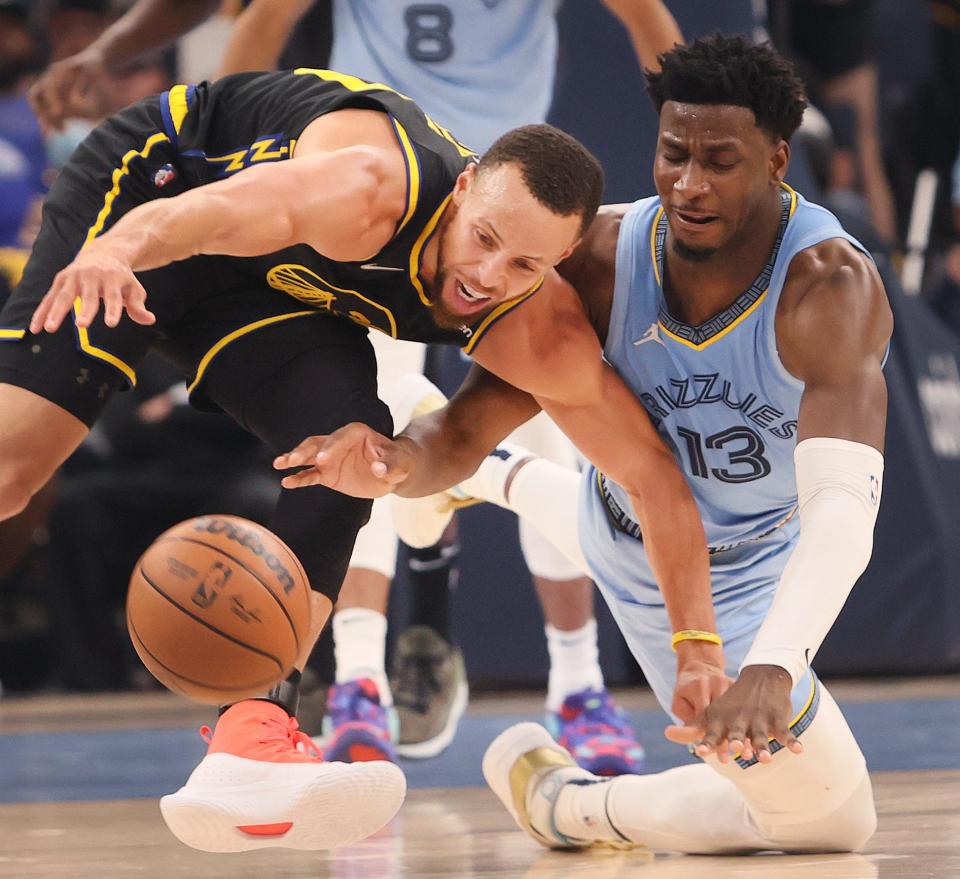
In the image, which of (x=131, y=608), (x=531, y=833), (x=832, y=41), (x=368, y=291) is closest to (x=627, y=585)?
(x=531, y=833)

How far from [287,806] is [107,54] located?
2.38 meters

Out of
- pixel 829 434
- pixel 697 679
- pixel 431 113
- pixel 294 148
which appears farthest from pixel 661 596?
pixel 431 113

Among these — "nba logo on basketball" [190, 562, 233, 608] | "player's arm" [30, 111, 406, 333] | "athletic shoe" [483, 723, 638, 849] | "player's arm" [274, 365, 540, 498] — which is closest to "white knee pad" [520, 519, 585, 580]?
"athletic shoe" [483, 723, 638, 849]

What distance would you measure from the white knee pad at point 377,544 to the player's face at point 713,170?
1472 millimetres

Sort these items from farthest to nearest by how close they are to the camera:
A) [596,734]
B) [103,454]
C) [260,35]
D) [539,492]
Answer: [103,454], [260,35], [596,734], [539,492]

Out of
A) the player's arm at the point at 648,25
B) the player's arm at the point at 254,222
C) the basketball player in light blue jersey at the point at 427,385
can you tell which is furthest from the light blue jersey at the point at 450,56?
the player's arm at the point at 254,222

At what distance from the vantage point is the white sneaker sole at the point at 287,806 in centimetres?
262

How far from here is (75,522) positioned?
661 cm

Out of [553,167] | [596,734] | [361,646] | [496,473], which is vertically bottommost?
[596,734]

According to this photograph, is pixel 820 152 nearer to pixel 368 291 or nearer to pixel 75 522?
pixel 75 522

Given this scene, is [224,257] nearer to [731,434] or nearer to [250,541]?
[250,541]

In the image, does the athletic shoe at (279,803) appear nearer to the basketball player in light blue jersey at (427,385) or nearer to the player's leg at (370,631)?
the player's leg at (370,631)

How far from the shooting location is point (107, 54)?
14.1 ft

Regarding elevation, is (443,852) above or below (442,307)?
below
